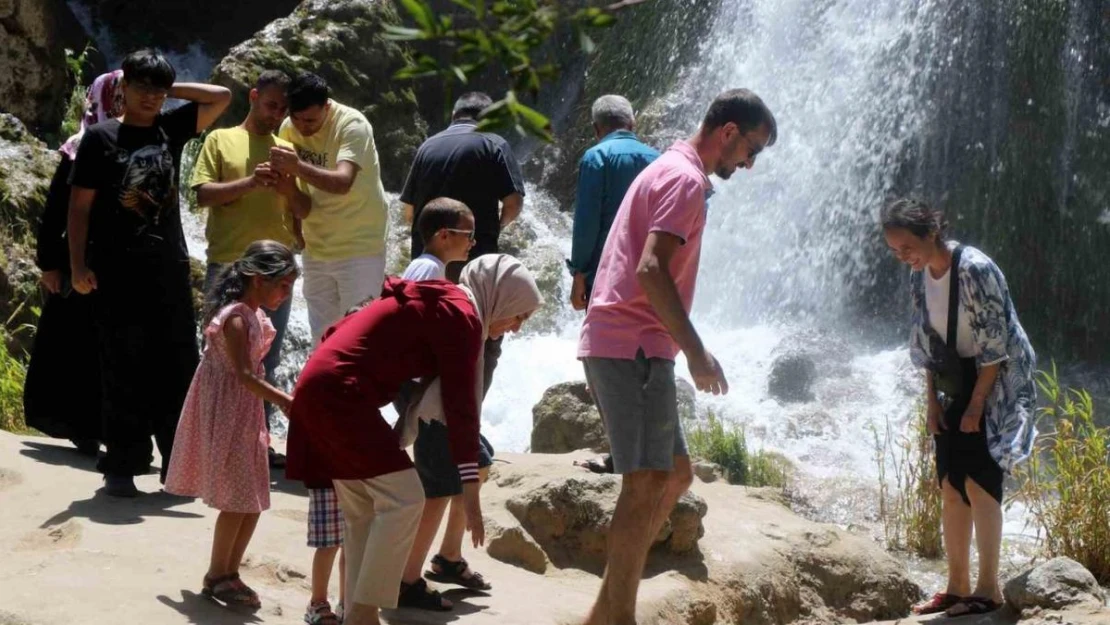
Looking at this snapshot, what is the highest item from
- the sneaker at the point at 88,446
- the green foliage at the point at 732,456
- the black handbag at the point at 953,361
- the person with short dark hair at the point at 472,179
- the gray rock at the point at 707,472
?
the person with short dark hair at the point at 472,179

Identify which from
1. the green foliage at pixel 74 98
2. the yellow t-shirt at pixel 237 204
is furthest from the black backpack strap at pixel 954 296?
the green foliage at pixel 74 98

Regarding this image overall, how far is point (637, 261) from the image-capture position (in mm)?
4902

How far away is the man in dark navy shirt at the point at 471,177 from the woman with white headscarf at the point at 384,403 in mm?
1905

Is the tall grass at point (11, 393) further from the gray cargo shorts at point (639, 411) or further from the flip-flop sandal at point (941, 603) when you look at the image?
the flip-flop sandal at point (941, 603)

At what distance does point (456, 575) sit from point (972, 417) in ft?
6.42

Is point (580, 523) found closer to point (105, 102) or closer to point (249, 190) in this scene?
point (249, 190)

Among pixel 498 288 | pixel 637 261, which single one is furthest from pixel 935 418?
pixel 498 288

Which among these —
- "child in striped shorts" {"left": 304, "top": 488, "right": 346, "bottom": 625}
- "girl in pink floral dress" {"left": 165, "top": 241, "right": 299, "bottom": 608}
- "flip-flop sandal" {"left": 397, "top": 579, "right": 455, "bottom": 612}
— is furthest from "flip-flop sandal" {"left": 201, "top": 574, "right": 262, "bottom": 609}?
"flip-flop sandal" {"left": 397, "top": 579, "right": 455, "bottom": 612}

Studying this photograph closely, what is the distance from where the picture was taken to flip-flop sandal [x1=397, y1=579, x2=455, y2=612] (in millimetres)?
5285

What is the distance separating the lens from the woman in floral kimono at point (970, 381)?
560 cm

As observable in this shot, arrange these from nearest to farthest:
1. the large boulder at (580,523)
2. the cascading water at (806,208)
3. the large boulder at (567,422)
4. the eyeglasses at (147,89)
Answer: the eyeglasses at (147,89) < the large boulder at (580,523) < the large boulder at (567,422) < the cascading water at (806,208)

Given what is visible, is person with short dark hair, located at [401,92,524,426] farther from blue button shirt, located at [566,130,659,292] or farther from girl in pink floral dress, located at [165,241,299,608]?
girl in pink floral dress, located at [165,241,299,608]

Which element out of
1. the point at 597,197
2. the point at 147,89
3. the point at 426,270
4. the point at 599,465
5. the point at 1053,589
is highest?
the point at 147,89

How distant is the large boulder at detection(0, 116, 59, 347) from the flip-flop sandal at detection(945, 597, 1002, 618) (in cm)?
571
